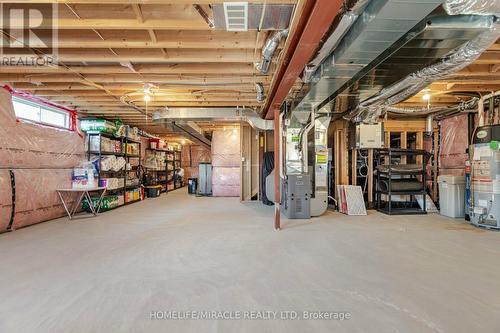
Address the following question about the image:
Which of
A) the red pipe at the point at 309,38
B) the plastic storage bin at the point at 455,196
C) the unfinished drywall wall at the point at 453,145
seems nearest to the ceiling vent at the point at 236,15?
the red pipe at the point at 309,38

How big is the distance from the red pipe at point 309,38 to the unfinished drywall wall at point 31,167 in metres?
4.44

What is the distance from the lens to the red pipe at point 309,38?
160cm

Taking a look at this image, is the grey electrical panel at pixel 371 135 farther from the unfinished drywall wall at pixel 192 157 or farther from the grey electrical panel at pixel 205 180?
the unfinished drywall wall at pixel 192 157

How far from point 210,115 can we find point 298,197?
262cm

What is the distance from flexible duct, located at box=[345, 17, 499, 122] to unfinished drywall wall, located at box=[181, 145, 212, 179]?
883cm

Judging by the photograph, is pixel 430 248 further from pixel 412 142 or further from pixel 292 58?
pixel 412 142

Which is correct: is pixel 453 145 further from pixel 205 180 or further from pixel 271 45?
pixel 205 180

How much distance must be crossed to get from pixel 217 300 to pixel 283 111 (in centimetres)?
377

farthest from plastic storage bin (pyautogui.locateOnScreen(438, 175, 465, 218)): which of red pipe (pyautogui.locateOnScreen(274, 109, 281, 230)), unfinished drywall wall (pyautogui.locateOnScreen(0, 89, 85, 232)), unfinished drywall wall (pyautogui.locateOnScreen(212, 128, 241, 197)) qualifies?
unfinished drywall wall (pyautogui.locateOnScreen(0, 89, 85, 232))

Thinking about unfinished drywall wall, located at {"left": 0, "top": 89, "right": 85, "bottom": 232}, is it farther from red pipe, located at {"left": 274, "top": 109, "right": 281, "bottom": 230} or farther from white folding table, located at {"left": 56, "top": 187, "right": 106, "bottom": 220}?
red pipe, located at {"left": 274, "top": 109, "right": 281, "bottom": 230}

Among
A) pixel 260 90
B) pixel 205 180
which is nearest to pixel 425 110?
pixel 260 90

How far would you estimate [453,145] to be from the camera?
522cm

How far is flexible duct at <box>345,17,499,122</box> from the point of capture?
6.90 ft

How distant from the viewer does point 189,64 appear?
331 cm
